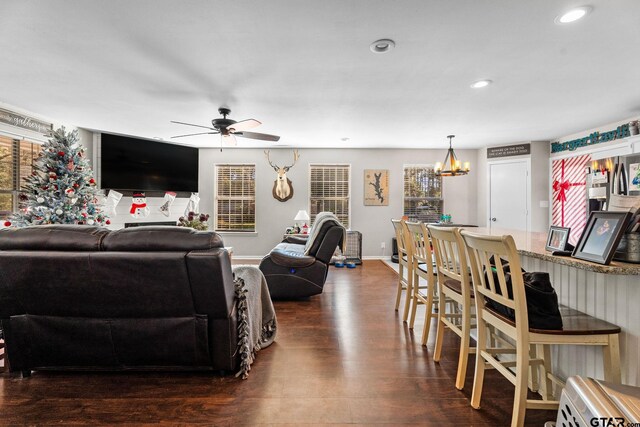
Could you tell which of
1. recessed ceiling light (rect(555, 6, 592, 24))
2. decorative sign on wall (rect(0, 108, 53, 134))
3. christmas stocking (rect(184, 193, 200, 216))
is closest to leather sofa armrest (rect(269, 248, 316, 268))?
recessed ceiling light (rect(555, 6, 592, 24))

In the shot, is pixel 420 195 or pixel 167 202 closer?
pixel 167 202

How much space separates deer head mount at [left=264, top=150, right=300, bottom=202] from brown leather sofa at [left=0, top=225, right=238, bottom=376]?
4827mm

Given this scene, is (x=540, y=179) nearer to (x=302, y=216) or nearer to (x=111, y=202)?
(x=302, y=216)

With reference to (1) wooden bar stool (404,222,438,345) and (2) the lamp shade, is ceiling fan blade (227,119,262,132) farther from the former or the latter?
(2) the lamp shade

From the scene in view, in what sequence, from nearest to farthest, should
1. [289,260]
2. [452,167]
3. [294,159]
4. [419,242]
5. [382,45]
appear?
[382,45], [419,242], [289,260], [452,167], [294,159]

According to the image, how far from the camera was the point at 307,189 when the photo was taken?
22.5 feet

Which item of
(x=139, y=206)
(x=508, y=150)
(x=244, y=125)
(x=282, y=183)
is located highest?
(x=508, y=150)

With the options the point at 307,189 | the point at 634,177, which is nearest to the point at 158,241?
the point at 307,189

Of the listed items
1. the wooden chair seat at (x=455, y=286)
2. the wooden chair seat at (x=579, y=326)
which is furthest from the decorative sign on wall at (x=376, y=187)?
the wooden chair seat at (x=579, y=326)

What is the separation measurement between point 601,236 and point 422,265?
1606 mm

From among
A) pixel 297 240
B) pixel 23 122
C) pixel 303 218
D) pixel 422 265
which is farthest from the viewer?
pixel 303 218

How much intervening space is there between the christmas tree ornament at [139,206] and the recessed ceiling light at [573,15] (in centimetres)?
635

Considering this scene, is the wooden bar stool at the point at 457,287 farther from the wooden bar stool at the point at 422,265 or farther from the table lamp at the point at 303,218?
the table lamp at the point at 303,218

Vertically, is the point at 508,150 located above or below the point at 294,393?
above
